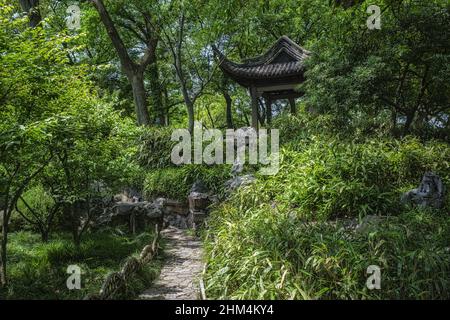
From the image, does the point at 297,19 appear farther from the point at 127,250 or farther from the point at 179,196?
the point at 127,250

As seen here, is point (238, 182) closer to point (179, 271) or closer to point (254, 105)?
point (179, 271)

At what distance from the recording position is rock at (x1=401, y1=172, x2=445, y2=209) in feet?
21.1

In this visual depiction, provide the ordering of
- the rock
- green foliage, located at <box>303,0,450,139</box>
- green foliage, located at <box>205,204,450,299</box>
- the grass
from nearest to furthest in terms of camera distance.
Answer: green foliage, located at <box>205,204,450,299</box>
the grass
the rock
green foliage, located at <box>303,0,450,139</box>

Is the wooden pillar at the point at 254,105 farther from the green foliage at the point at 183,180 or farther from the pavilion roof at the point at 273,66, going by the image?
the green foliage at the point at 183,180

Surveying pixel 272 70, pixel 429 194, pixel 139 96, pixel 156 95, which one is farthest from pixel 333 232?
pixel 156 95

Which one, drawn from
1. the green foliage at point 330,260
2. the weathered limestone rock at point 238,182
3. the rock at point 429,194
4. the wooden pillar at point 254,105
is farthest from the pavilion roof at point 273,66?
the green foliage at point 330,260

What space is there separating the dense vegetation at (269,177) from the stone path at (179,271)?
290 mm

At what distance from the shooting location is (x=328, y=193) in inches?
273

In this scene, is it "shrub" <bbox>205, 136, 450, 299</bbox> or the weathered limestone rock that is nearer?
"shrub" <bbox>205, 136, 450, 299</bbox>

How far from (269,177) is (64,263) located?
4543mm

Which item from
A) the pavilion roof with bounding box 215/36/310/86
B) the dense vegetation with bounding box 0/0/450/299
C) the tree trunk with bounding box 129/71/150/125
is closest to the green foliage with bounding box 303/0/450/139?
the dense vegetation with bounding box 0/0/450/299

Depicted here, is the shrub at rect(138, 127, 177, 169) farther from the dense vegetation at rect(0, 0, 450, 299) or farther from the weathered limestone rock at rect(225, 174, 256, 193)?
the weathered limestone rock at rect(225, 174, 256, 193)

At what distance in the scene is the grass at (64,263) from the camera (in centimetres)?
532

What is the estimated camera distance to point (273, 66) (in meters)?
14.5
